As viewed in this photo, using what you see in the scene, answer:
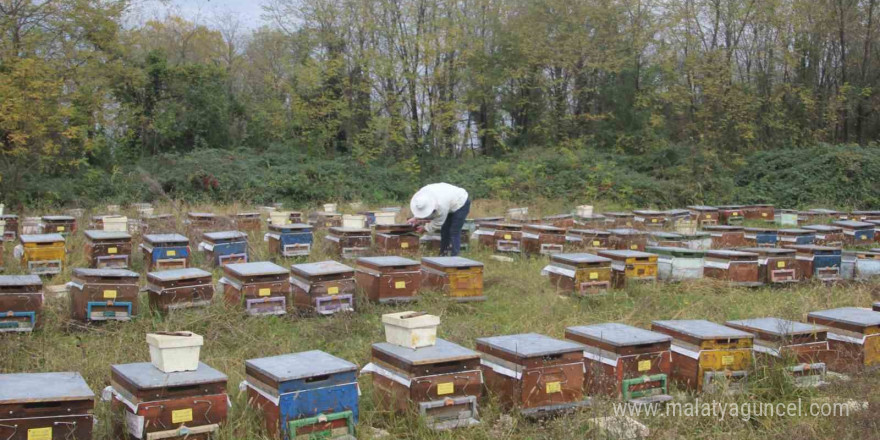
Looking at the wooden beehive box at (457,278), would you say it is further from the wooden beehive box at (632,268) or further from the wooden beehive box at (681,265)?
the wooden beehive box at (681,265)

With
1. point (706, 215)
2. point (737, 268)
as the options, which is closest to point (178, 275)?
point (737, 268)

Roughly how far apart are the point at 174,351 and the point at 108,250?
5.26 metres

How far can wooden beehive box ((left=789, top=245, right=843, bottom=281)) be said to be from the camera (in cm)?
952

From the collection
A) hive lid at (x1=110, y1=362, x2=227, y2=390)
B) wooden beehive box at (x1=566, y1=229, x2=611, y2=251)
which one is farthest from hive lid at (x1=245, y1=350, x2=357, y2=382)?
wooden beehive box at (x1=566, y1=229, x2=611, y2=251)

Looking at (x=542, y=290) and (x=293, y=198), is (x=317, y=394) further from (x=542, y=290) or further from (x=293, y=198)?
(x=293, y=198)

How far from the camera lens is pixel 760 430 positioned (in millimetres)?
4629

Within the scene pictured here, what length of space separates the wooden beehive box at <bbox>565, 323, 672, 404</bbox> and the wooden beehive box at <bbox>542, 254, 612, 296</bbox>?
3.06 m

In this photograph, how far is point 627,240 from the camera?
10.8 m

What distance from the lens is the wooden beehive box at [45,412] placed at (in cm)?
354

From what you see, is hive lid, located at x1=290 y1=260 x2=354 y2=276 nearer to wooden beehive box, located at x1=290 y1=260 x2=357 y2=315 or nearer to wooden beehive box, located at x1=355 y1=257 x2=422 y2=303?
wooden beehive box, located at x1=290 y1=260 x2=357 y2=315

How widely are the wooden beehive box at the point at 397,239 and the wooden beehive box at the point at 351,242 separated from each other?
0.57ft

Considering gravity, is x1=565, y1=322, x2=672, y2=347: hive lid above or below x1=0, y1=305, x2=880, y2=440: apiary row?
above

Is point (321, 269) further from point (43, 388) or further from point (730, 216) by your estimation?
point (730, 216)

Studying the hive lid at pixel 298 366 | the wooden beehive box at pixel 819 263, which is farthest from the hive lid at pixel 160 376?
the wooden beehive box at pixel 819 263
